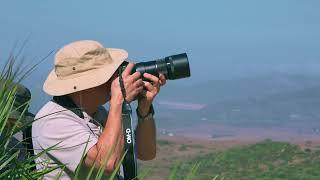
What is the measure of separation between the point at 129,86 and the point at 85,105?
24cm

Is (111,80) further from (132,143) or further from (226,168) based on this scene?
(226,168)

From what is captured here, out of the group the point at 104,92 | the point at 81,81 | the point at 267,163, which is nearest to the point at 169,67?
the point at 104,92

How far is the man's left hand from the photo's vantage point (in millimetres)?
4340

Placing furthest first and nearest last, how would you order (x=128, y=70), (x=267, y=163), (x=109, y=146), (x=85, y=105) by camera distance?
1. (x=267, y=163)
2. (x=128, y=70)
3. (x=85, y=105)
4. (x=109, y=146)

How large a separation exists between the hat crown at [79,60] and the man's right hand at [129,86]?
4.5 inches

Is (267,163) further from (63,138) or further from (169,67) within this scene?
(63,138)

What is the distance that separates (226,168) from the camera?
84.7ft

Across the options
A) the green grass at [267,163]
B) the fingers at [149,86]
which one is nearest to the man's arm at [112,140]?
the fingers at [149,86]

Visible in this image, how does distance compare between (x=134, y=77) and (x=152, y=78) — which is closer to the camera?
(x=134, y=77)

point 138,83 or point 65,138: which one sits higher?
point 138,83

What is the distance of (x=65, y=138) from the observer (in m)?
3.87

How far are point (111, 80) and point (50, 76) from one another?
0.32 metres

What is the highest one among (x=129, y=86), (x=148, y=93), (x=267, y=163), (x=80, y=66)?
(x=80, y=66)

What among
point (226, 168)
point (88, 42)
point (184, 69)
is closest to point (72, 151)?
point (88, 42)
